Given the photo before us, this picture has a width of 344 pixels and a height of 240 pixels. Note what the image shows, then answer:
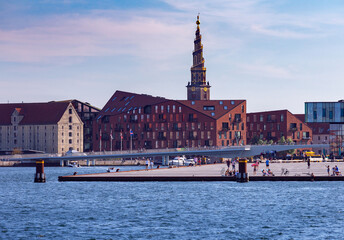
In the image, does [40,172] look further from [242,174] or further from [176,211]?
[176,211]

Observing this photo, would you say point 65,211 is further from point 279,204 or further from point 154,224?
point 279,204

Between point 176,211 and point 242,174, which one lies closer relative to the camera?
point 176,211

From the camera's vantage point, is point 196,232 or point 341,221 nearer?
point 196,232

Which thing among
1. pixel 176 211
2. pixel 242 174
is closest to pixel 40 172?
pixel 242 174

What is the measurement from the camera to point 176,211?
7012cm

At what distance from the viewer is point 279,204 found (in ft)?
247

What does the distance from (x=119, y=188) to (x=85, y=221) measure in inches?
1461

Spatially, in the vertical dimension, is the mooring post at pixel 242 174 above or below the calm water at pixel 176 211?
above

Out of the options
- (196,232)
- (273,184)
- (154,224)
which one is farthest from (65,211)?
(273,184)

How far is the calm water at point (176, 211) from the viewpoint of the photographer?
55750 mm

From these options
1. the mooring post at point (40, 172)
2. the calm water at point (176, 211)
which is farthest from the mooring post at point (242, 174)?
the mooring post at point (40, 172)

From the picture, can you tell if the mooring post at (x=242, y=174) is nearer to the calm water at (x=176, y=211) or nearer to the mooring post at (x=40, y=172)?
the calm water at (x=176, y=211)

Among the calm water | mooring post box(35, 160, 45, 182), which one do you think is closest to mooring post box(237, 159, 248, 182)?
the calm water

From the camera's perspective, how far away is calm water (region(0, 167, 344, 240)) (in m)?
55.8
